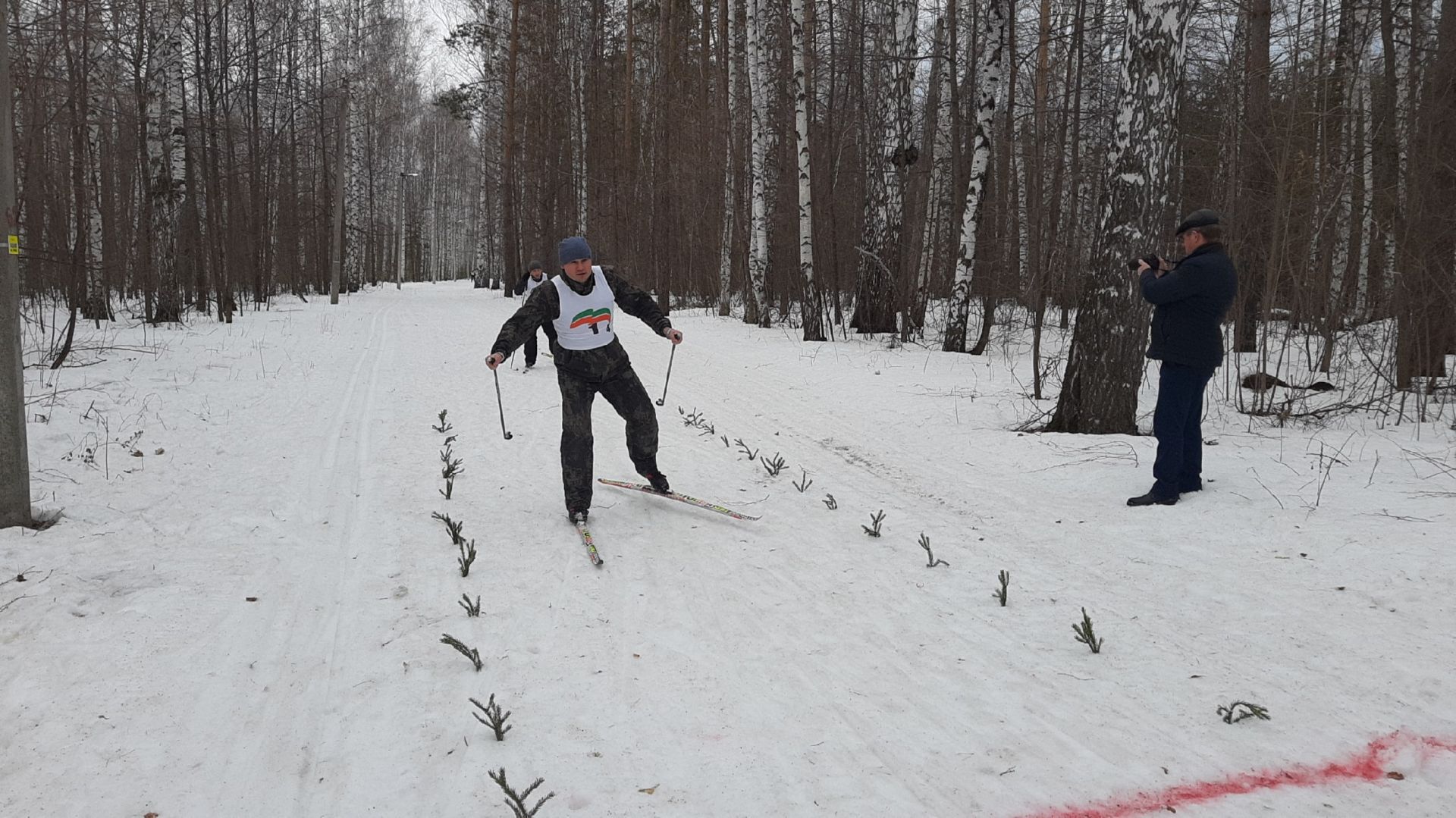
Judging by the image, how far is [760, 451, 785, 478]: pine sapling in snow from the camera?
6.49 m

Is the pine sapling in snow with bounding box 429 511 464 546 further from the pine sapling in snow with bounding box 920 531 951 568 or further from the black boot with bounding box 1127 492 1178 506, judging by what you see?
the black boot with bounding box 1127 492 1178 506

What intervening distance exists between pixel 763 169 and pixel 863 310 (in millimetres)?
4106

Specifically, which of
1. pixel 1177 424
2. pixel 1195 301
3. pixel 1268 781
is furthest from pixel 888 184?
pixel 1268 781

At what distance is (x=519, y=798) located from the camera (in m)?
2.51

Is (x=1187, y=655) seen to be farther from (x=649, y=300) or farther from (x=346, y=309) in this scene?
(x=346, y=309)

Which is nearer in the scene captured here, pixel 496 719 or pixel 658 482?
pixel 496 719

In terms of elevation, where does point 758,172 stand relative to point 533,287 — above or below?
above

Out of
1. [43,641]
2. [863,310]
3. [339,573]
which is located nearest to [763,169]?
[863,310]

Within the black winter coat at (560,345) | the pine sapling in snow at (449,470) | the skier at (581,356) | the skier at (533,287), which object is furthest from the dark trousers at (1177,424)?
the skier at (533,287)

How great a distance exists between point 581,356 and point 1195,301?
403 cm

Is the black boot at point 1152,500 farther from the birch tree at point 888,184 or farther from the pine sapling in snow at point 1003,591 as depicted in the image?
the birch tree at point 888,184

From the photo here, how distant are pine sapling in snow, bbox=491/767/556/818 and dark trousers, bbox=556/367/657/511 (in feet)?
9.44

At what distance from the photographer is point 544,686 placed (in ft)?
11.0

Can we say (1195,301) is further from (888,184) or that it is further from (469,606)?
(888,184)
